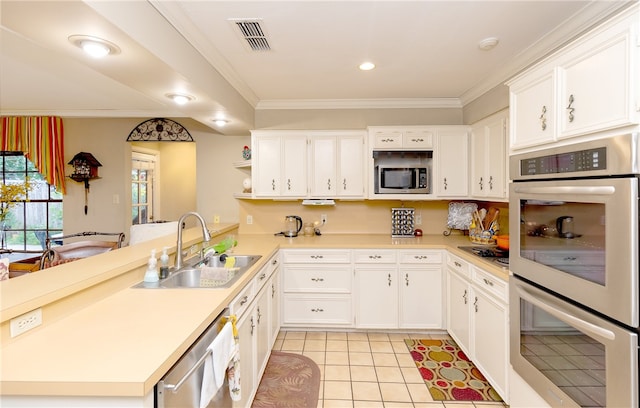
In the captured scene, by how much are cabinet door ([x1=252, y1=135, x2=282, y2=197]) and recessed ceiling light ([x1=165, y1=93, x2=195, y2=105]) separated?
3.60ft

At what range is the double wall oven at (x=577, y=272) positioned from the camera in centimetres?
116

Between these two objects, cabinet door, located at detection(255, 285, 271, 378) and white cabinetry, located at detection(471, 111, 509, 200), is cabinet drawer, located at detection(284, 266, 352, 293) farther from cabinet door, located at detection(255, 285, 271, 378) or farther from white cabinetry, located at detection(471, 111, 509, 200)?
white cabinetry, located at detection(471, 111, 509, 200)

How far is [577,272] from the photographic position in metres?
1.39

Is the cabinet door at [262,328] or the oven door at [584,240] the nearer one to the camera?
the oven door at [584,240]

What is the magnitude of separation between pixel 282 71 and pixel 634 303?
2.68 meters

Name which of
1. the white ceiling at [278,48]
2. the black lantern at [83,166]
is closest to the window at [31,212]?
the black lantern at [83,166]

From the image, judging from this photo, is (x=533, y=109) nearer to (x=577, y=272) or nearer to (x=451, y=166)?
(x=577, y=272)

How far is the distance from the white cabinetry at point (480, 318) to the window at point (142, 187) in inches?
183

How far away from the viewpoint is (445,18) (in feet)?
6.49

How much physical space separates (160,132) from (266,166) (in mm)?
1894

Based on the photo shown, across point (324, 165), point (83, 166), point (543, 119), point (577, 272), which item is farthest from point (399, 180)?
point (83, 166)

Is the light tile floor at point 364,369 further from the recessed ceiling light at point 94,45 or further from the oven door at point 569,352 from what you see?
the recessed ceiling light at point 94,45

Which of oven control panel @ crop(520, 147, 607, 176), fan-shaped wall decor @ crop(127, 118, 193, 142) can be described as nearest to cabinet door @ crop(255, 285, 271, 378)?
oven control panel @ crop(520, 147, 607, 176)

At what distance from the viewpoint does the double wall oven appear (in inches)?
45.6
